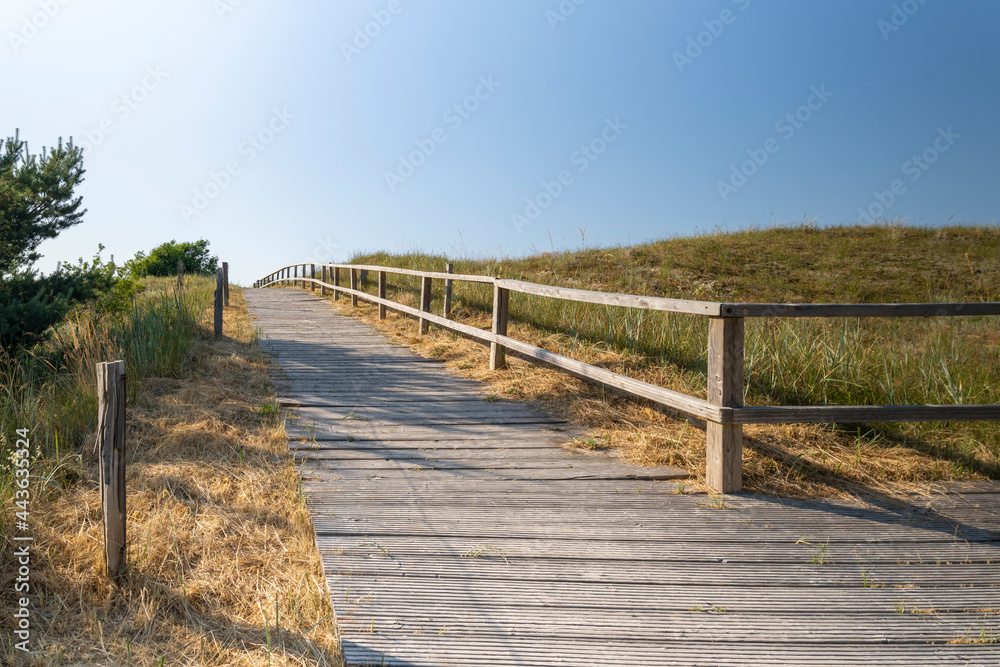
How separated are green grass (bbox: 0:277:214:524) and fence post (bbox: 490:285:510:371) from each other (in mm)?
3258

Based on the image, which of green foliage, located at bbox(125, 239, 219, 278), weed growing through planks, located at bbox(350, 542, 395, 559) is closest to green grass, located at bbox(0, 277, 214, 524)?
weed growing through planks, located at bbox(350, 542, 395, 559)

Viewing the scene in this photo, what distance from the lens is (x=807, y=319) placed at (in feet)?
23.2

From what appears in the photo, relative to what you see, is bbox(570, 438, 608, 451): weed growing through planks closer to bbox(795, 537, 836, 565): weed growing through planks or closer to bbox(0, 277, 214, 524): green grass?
bbox(795, 537, 836, 565): weed growing through planks

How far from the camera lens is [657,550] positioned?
310cm

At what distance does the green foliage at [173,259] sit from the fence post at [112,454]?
33728mm

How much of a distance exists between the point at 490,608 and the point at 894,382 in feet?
13.5

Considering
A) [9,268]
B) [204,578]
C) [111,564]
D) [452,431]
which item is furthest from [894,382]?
[9,268]

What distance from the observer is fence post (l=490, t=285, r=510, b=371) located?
6871mm

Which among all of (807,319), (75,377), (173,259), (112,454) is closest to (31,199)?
(75,377)

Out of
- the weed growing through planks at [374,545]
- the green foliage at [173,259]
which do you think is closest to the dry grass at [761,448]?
the weed growing through planks at [374,545]

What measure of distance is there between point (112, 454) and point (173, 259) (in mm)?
39293

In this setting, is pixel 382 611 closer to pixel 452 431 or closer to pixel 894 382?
pixel 452 431

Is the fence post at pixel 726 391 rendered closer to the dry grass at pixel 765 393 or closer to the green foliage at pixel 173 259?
the dry grass at pixel 765 393

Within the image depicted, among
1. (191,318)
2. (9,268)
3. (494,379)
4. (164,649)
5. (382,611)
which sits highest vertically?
(9,268)
